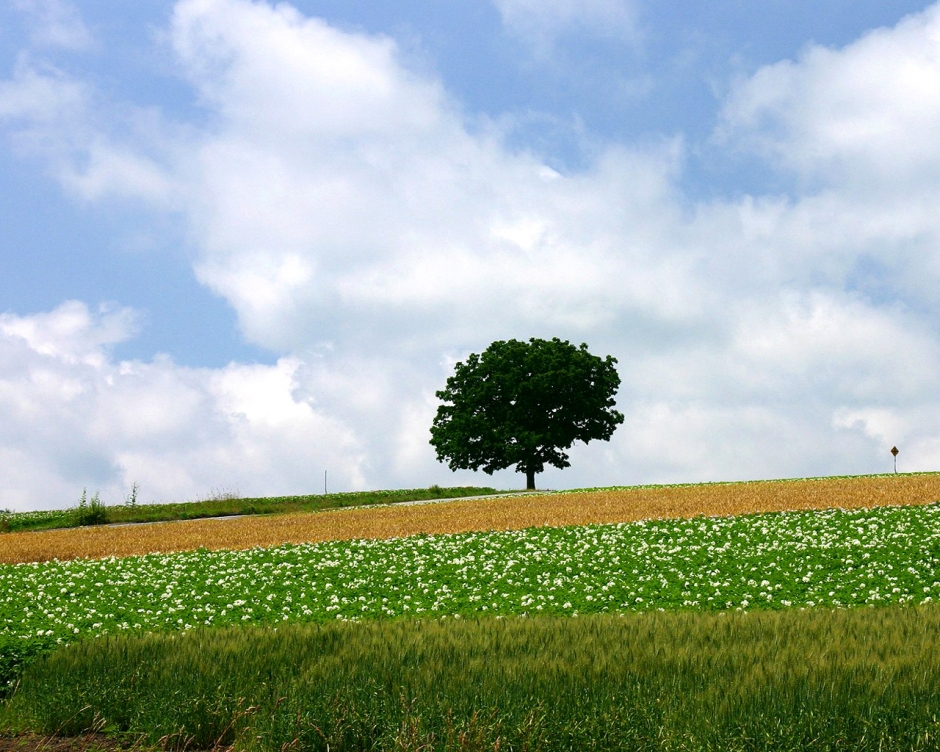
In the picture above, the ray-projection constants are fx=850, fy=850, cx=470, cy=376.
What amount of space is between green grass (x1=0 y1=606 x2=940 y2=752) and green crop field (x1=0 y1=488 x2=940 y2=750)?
4 centimetres

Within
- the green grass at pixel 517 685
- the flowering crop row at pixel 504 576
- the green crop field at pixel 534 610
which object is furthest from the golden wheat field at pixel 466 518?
the green grass at pixel 517 685

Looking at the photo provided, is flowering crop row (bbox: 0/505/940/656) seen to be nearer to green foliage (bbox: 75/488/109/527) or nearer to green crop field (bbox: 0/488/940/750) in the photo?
green crop field (bbox: 0/488/940/750)

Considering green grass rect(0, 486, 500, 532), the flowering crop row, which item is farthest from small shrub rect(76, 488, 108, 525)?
the flowering crop row

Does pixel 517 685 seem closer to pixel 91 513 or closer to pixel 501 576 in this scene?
pixel 501 576

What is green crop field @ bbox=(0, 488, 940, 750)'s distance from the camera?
8.40 metres

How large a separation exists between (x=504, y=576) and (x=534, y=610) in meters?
3.41

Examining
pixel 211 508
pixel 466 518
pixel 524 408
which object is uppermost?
pixel 524 408

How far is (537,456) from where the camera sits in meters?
60.5

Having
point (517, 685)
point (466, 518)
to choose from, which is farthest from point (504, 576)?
point (466, 518)

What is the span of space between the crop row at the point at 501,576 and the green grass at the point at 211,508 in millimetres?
21995

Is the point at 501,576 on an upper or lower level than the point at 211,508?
lower

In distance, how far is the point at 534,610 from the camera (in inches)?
642

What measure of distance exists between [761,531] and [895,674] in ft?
50.8

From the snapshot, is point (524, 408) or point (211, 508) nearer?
point (211, 508)
